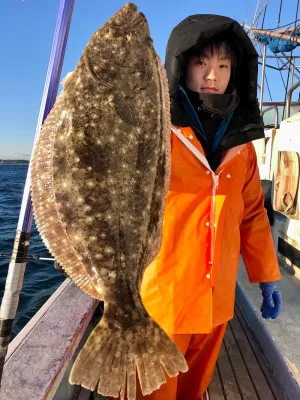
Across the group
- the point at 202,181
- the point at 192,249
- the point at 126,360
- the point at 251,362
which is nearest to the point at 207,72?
the point at 202,181

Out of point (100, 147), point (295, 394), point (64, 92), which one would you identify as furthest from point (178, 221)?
point (295, 394)

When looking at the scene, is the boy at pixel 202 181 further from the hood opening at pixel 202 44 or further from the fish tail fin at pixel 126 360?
the fish tail fin at pixel 126 360

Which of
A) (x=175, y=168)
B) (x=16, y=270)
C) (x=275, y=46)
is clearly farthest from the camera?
(x=275, y=46)

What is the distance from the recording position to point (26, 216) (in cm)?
160

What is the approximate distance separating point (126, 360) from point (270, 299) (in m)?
1.49

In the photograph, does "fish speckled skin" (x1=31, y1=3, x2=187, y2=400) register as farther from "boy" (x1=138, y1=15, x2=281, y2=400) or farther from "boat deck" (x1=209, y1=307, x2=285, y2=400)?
"boat deck" (x1=209, y1=307, x2=285, y2=400)

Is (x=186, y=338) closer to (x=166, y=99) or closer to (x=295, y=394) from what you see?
(x=295, y=394)

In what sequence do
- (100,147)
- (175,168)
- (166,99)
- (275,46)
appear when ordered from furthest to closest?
1. (275,46)
2. (175,168)
3. (166,99)
4. (100,147)

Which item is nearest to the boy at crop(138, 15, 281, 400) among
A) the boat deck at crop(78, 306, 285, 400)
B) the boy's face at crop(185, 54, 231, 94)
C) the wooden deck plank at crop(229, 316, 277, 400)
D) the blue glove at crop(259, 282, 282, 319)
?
the boy's face at crop(185, 54, 231, 94)

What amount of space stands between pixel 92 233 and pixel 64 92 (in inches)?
21.4

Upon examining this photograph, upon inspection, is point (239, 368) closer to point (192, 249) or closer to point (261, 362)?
point (261, 362)

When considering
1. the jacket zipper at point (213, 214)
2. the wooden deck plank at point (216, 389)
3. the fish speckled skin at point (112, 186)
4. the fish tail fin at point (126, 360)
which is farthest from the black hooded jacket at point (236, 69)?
the wooden deck plank at point (216, 389)

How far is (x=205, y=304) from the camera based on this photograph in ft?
6.79

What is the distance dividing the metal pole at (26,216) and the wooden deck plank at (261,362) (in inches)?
85.0
